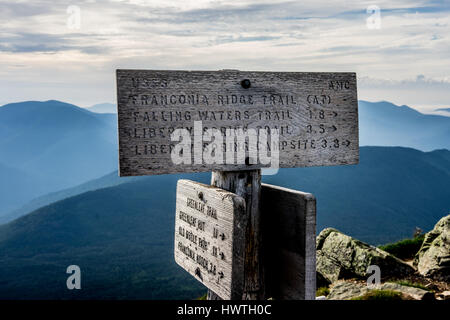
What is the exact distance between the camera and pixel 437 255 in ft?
40.5

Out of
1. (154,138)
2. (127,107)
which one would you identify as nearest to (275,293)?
(154,138)

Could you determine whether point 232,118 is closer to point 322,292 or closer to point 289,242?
point 289,242

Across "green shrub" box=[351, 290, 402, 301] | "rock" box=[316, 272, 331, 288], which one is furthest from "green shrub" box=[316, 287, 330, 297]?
"green shrub" box=[351, 290, 402, 301]

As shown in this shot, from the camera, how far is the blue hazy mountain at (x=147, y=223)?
81.8 m

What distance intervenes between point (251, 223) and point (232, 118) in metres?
1.10

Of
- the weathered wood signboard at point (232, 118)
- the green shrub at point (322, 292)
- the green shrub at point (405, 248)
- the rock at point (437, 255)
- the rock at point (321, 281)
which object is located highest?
the weathered wood signboard at point (232, 118)

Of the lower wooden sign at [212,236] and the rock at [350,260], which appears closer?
the lower wooden sign at [212,236]

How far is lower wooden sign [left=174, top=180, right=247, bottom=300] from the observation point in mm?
3842

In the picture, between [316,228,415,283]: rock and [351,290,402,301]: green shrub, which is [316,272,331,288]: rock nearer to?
[316,228,415,283]: rock

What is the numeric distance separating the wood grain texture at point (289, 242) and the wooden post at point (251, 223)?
0.09m

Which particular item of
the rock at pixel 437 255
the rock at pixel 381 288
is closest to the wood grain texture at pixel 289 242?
the rock at pixel 381 288

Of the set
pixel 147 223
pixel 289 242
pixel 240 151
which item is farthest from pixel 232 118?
pixel 147 223

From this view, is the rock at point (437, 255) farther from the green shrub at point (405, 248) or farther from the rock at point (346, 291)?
the rock at point (346, 291)

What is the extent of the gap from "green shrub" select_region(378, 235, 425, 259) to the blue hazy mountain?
52.5 m
